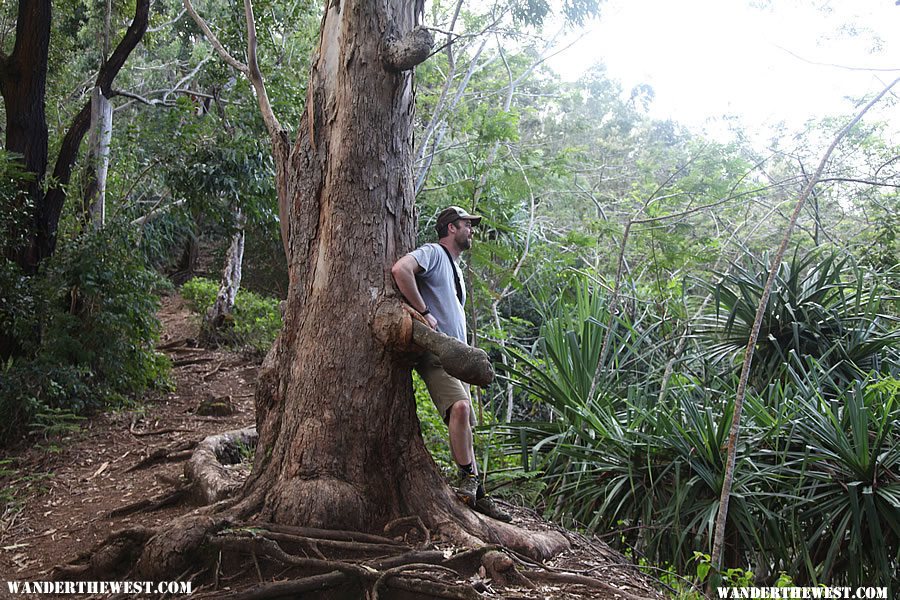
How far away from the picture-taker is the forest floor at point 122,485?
13.7ft

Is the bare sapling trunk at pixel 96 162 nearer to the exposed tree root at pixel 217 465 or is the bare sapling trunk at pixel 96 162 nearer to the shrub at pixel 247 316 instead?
the shrub at pixel 247 316

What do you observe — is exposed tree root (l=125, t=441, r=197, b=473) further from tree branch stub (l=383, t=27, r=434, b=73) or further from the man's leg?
tree branch stub (l=383, t=27, r=434, b=73)

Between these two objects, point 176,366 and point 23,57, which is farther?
point 176,366

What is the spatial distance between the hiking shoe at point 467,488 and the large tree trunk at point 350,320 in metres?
0.10

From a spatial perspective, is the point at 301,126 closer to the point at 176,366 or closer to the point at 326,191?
the point at 326,191

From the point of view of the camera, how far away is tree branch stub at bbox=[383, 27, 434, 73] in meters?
4.29

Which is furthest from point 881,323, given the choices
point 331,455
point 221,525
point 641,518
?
point 221,525

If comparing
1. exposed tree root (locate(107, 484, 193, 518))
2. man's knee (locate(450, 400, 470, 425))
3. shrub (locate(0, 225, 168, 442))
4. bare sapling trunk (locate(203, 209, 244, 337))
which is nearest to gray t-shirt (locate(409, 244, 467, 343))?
man's knee (locate(450, 400, 470, 425))

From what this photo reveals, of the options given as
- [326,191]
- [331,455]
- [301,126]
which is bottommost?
[331,455]

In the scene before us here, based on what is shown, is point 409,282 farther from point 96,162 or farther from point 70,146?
point 70,146

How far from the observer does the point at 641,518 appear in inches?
224

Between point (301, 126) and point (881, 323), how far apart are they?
6.29 metres

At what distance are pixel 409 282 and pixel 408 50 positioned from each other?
1361 millimetres

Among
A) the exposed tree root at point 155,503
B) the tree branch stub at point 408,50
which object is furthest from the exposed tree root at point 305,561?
the tree branch stub at point 408,50
